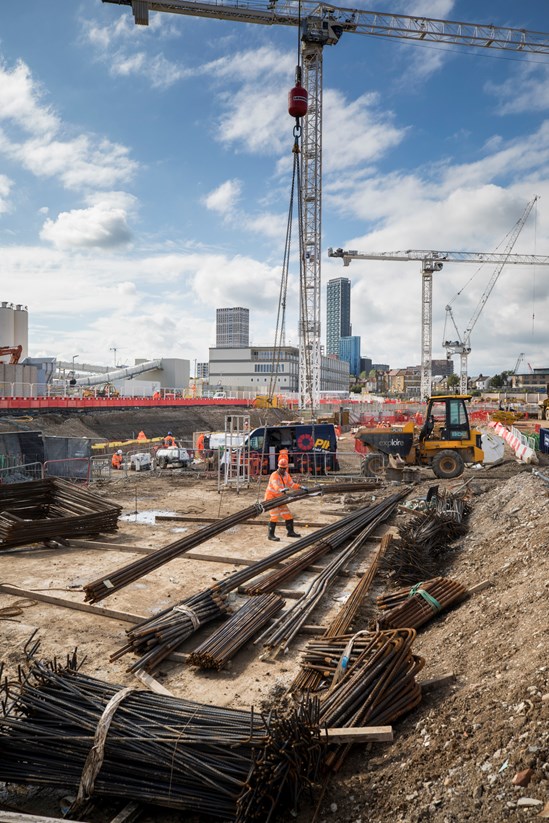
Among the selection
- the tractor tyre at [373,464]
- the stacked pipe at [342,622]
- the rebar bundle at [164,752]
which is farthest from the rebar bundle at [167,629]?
the tractor tyre at [373,464]

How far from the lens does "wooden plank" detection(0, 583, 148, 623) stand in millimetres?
6977

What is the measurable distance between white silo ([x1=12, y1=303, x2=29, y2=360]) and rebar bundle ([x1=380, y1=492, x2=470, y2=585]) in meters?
57.8

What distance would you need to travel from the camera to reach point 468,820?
118 inches

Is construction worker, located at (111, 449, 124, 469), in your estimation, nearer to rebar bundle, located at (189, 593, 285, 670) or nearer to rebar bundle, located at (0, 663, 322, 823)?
rebar bundle, located at (189, 593, 285, 670)

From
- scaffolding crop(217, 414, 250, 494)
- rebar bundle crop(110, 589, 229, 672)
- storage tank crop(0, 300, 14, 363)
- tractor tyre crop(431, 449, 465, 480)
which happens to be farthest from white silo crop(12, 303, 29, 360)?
rebar bundle crop(110, 589, 229, 672)

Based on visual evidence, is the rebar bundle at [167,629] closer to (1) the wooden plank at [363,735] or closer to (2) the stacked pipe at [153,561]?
(2) the stacked pipe at [153,561]

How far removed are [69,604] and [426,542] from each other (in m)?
5.68

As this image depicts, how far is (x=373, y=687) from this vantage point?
432 cm

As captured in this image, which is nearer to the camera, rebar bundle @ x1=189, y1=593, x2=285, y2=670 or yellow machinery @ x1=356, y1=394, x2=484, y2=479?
rebar bundle @ x1=189, y1=593, x2=285, y2=670

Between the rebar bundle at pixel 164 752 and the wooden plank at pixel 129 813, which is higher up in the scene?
the rebar bundle at pixel 164 752

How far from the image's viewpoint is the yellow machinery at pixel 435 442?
17.0 m

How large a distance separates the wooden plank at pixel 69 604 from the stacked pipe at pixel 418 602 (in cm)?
299

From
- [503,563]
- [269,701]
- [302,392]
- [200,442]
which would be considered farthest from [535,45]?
[269,701]

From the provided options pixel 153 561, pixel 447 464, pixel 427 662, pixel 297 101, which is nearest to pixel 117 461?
pixel 447 464
